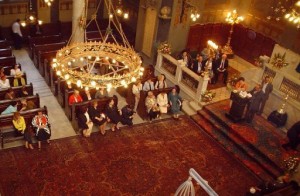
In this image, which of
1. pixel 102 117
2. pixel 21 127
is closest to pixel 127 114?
pixel 102 117

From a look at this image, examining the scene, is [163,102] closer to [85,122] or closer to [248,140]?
[85,122]

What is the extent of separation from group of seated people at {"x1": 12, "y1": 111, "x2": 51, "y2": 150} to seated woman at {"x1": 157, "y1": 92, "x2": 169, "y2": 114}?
3936 mm

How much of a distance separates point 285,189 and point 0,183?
7.37 m

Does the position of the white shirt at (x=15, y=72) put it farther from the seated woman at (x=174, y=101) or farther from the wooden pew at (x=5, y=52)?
the seated woman at (x=174, y=101)

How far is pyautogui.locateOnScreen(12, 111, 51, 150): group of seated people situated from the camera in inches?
Answer: 429

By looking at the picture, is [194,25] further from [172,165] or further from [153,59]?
[172,165]

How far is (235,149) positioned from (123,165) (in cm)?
378

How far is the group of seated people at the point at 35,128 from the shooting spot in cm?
1089

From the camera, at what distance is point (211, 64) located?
1508 cm

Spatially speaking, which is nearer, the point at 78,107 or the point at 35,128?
the point at 35,128

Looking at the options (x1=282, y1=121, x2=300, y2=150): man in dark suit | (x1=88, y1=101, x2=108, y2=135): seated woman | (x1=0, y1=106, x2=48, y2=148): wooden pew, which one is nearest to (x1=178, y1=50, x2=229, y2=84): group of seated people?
(x1=282, y1=121, x2=300, y2=150): man in dark suit

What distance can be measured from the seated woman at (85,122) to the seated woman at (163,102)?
260cm

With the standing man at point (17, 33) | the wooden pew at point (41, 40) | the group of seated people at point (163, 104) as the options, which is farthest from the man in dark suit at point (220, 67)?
the standing man at point (17, 33)

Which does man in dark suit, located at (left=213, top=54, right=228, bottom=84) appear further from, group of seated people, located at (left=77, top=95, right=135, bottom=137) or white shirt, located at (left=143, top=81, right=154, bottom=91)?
group of seated people, located at (left=77, top=95, right=135, bottom=137)
